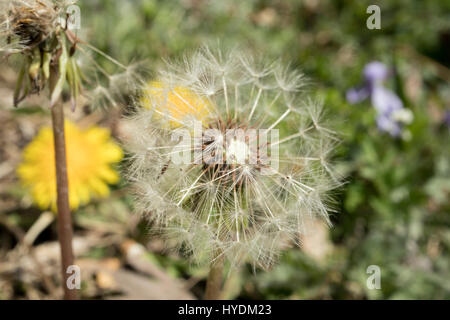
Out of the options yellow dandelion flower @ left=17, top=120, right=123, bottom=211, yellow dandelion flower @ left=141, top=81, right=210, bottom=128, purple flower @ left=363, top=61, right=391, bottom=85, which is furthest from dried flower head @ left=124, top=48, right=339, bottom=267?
purple flower @ left=363, top=61, right=391, bottom=85

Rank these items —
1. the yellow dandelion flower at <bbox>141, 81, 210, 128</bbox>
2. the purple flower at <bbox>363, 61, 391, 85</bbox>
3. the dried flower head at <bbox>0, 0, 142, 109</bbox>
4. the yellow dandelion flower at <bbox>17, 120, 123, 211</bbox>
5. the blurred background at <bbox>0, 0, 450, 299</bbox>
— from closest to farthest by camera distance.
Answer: the dried flower head at <bbox>0, 0, 142, 109</bbox>, the yellow dandelion flower at <bbox>141, 81, 210, 128</bbox>, the blurred background at <bbox>0, 0, 450, 299</bbox>, the yellow dandelion flower at <bbox>17, 120, 123, 211</bbox>, the purple flower at <bbox>363, 61, 391, 85</bbox>

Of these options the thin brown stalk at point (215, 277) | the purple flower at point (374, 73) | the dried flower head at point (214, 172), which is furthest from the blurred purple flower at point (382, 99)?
the thin brown stalk at point (215, 277)

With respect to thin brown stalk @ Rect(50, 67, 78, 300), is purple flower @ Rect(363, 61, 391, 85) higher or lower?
higher

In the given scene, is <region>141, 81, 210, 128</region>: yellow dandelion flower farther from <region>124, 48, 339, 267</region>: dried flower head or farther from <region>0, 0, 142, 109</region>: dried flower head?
<region>0, 0, 142, 109</region>: dried flower head

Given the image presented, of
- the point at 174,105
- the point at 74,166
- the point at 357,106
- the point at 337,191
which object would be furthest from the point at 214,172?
the point at 357,106

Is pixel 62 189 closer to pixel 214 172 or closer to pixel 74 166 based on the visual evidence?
pixel 214 172

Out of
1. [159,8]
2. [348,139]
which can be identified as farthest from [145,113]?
[159,8]

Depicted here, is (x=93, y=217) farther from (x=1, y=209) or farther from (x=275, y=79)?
(x=275, y=79)
